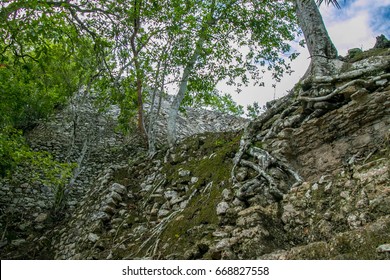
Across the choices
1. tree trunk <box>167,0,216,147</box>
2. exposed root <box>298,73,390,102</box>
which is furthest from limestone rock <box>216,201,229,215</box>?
tree trunk <box>167,0,216,147</box>

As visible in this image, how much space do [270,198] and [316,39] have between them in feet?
14.6

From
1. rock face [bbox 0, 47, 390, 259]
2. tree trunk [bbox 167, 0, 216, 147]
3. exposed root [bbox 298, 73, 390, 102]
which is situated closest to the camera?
rock face [bbox 0, 47, 390, 259]

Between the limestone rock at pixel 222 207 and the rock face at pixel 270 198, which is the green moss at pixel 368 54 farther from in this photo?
the limestone rock at pixel 222 207

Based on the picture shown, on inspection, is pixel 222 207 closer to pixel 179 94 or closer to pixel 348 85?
pixel 348 85

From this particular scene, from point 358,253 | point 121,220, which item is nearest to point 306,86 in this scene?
point 358,253

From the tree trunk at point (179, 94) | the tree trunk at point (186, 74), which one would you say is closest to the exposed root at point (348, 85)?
the tree trunk at point (186, 74)

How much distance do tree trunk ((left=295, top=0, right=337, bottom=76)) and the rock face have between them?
1.81ft

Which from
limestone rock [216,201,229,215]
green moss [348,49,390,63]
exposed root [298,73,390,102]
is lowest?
limestone rock [216,201,229,215]

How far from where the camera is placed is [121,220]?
8.44 metres

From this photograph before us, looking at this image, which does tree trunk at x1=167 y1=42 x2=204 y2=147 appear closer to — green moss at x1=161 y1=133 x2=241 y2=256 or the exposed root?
green moss at x1=161 y1=133 x2=241 y2=256

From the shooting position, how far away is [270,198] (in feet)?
17.3

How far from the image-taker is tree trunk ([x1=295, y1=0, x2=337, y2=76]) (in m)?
7.35

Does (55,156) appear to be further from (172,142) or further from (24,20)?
(24,20)

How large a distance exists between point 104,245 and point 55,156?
765 cm
